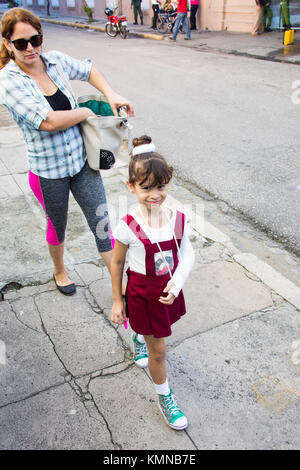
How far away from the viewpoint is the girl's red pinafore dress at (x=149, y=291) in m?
1.99

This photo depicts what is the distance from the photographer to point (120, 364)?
2.60 m

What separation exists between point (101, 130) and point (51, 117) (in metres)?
0.33

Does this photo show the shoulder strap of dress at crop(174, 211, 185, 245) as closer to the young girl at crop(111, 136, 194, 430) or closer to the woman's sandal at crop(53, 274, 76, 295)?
the young girl at crop(111, 136, 194, 430)

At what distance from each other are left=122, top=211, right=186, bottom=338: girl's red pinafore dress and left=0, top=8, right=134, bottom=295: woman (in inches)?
35.2

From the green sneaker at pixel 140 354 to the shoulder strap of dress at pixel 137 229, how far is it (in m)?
0.85

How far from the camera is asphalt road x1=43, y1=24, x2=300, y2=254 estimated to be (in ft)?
15.5

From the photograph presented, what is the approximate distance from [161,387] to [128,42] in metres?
17.8

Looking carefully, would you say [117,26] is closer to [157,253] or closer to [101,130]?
[101,130]

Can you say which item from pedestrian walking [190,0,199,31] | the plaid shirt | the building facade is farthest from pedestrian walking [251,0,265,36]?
the plaid shirt

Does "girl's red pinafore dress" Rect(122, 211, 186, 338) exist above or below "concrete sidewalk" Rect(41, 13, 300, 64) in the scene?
above

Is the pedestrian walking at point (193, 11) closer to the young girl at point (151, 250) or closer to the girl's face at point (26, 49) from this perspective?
the girl's face at point (26, 49)

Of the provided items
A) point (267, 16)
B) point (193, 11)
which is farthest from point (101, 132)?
point (193, 11)

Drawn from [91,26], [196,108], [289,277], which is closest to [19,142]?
[196,108]

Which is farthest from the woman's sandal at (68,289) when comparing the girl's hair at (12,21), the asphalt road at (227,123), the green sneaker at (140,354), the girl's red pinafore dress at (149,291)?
the asphalt road at (227,123)
